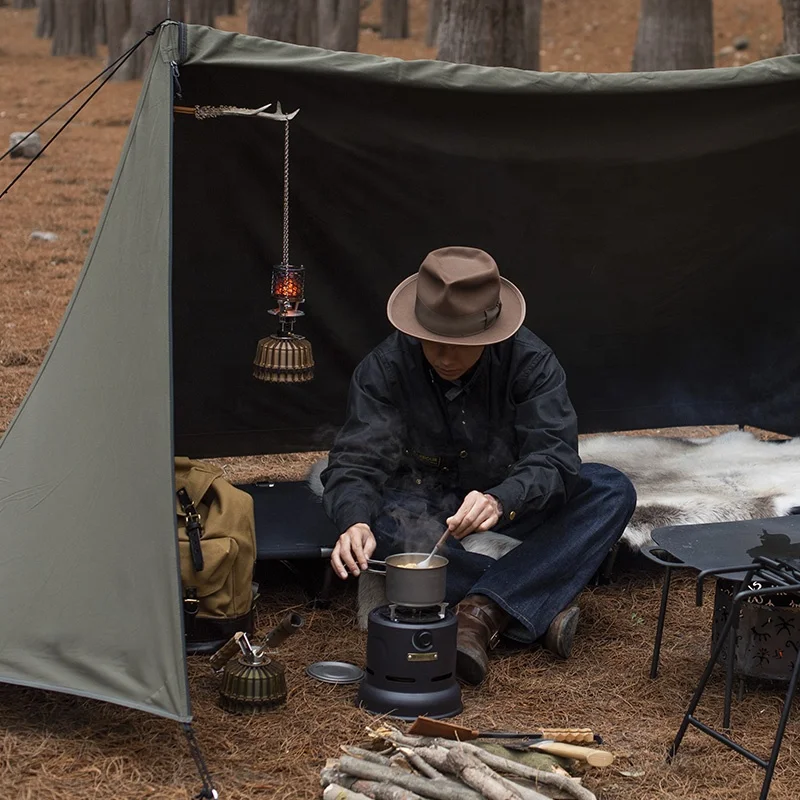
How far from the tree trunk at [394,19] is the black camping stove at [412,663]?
21807mm

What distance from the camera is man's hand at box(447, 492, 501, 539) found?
3.38 metres

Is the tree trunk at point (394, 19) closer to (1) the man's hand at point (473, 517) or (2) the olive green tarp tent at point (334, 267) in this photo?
(2) the olive green tarp tent at point (334, 267)

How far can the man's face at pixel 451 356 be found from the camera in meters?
3.77

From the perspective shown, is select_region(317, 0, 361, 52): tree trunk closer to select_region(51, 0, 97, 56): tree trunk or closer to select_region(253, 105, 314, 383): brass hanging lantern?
select_region(51, 0, 97, 56): tree trunk

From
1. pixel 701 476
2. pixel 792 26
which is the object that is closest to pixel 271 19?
pixel 792 26

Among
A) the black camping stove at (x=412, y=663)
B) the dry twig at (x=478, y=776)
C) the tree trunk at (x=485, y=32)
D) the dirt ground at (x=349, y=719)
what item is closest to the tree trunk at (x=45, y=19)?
the tree trunk at (x=485, y=32)

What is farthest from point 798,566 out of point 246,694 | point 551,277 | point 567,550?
point 551,277

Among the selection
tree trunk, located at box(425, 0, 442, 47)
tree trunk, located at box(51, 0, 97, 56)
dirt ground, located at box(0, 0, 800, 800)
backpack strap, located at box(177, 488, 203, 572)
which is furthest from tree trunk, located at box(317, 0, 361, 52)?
backpack strap, located at box(177, 488, 203, 572)

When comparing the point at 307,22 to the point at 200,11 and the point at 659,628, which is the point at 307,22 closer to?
the point at 200,11

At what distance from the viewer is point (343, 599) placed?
4.26 metres

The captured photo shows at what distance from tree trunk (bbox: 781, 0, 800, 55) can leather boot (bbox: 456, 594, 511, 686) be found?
211 inches

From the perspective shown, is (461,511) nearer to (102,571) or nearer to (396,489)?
(396,489)

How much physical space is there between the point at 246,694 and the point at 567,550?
3.41 ft

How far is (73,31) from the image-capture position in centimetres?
2216
